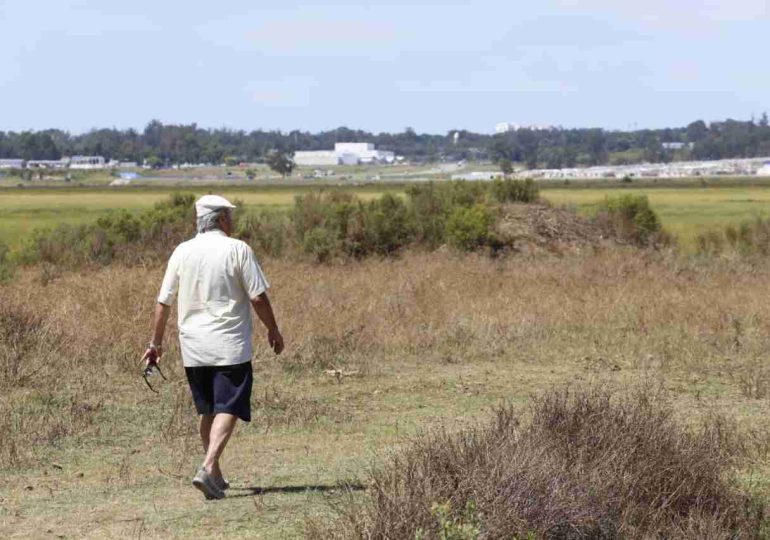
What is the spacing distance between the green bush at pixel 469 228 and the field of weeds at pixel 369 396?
749 centimetres

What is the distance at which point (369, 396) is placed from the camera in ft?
38.4

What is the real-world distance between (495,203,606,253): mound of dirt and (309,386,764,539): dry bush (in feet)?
71.4

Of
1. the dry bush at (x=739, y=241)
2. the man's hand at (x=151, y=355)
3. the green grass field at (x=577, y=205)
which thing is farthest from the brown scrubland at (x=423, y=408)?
the green grass field at (x=577, y=205)

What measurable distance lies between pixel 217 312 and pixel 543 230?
78.9ft

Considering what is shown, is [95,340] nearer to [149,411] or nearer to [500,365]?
[149,411]

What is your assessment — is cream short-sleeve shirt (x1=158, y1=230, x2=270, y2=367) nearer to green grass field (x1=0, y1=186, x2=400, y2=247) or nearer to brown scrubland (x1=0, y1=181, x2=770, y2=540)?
brown scrubland (x1=0, y1=181, x2=770, y2=540)

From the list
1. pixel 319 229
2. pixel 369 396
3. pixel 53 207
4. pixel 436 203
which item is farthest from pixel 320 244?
pixel 53 207

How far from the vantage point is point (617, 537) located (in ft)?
23.0

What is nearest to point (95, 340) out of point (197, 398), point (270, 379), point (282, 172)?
point (270, 379)

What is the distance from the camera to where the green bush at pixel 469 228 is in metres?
29.8

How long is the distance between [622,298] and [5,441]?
35.7 feet

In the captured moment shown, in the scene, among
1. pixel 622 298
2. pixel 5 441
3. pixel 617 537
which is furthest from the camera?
pixel 622 298

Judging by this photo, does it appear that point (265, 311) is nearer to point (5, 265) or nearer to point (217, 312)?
point (217, 312)

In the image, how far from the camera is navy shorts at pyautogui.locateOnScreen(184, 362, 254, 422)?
301 inches
